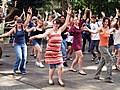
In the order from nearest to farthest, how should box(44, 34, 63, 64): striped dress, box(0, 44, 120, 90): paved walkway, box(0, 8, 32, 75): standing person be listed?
box(0, 44, 120, 90): paved walkway
box(44, 34, 63, 64): striped dress
box(0, 8, 32, 75): standing person

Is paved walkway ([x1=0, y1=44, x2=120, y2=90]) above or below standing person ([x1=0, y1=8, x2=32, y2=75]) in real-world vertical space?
below

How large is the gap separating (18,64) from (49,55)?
6.34 ft

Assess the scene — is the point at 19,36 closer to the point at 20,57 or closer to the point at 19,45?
the point at 19,45

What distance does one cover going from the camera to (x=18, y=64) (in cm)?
838

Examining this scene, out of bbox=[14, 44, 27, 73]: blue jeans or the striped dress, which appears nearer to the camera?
the striped dress

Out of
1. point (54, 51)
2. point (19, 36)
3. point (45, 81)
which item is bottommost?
point (45, 81)

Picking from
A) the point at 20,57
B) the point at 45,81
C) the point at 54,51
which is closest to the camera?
the point at 54,51

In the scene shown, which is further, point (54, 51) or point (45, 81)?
point (45, 81)

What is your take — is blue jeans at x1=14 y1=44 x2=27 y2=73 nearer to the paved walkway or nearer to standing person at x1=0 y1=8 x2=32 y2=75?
standing person at x1=0 y1=8 x2=32 y2=75

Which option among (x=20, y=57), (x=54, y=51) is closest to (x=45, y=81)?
(x=54, y=51)

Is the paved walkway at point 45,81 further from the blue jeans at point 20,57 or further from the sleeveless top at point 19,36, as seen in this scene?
the sleeveless top at point 19,36

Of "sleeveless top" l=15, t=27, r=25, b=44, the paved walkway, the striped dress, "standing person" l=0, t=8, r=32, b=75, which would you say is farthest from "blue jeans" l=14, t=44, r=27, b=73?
the striped dress

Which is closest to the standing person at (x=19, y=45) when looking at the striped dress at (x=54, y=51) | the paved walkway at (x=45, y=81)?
the paved walkway at (x=45, y=81)

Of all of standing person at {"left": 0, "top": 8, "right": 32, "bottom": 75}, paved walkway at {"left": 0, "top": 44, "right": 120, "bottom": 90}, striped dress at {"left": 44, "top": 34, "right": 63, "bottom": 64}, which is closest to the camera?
paved walkway at {"left": 0, "top": 44, "right": 120, "bottom": 90}
